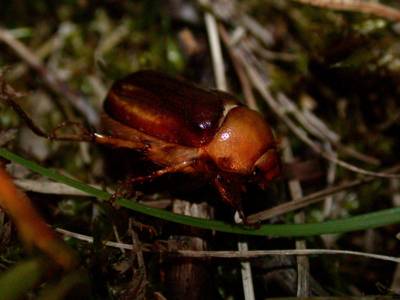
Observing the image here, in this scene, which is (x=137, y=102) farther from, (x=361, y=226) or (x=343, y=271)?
(x=343, y=271)

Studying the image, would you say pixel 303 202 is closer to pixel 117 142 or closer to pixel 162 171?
pixel 162 171

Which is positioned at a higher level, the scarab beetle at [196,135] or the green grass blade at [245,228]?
the scarab beetle at [196,135]

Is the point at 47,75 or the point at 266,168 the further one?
the point at 47,75

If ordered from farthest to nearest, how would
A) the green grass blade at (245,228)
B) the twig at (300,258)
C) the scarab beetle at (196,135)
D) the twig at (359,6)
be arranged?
1. the twig at (359,6)
2. the scarab beetle at (196,135)
3. the twig at (300,258)
4. the green grass blade at (245,228)

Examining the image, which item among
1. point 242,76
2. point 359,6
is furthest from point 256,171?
point 359,6

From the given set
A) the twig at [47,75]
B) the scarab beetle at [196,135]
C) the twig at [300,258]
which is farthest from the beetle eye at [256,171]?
the twig at [47,75]

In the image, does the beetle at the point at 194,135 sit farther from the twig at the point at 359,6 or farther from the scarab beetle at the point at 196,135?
the twig at the point at 359,6
